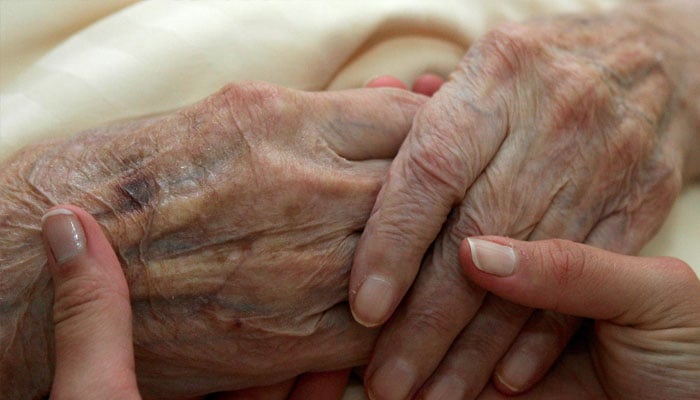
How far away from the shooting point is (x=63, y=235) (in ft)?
2.58

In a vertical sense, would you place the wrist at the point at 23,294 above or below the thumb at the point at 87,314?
below

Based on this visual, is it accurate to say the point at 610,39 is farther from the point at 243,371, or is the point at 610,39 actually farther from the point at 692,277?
the point at 243,371

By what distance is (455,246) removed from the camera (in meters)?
1.03

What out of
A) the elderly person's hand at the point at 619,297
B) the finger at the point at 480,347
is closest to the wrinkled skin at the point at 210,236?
the finger at the point at 480,347

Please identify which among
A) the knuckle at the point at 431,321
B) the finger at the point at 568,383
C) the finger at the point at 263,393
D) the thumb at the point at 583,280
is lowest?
the finger at the point at 263,393

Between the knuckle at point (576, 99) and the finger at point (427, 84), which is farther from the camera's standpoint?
the finger at point (427, 84)

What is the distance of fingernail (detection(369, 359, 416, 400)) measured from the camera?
102 centimetres

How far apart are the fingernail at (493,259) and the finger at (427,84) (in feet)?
1.55

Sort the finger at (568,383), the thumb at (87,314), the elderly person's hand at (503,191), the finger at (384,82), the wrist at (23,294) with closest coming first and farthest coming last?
the thumb at (87,314), the wrist at (23,294), the elderly person's hand at (503,191), the finger at (568,383), the finger at (384,82)

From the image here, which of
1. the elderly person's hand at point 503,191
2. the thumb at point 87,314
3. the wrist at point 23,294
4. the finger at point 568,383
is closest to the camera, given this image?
the thumb at point 87,314

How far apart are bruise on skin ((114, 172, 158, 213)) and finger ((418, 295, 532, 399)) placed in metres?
0.51

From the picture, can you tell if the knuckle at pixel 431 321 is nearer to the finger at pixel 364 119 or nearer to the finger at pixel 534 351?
the finger at pixel 534 351

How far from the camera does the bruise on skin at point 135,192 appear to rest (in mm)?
943

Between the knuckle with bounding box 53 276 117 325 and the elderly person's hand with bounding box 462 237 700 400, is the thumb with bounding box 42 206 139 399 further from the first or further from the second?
the elderly person's hand with bounding box 462 237 700 400
